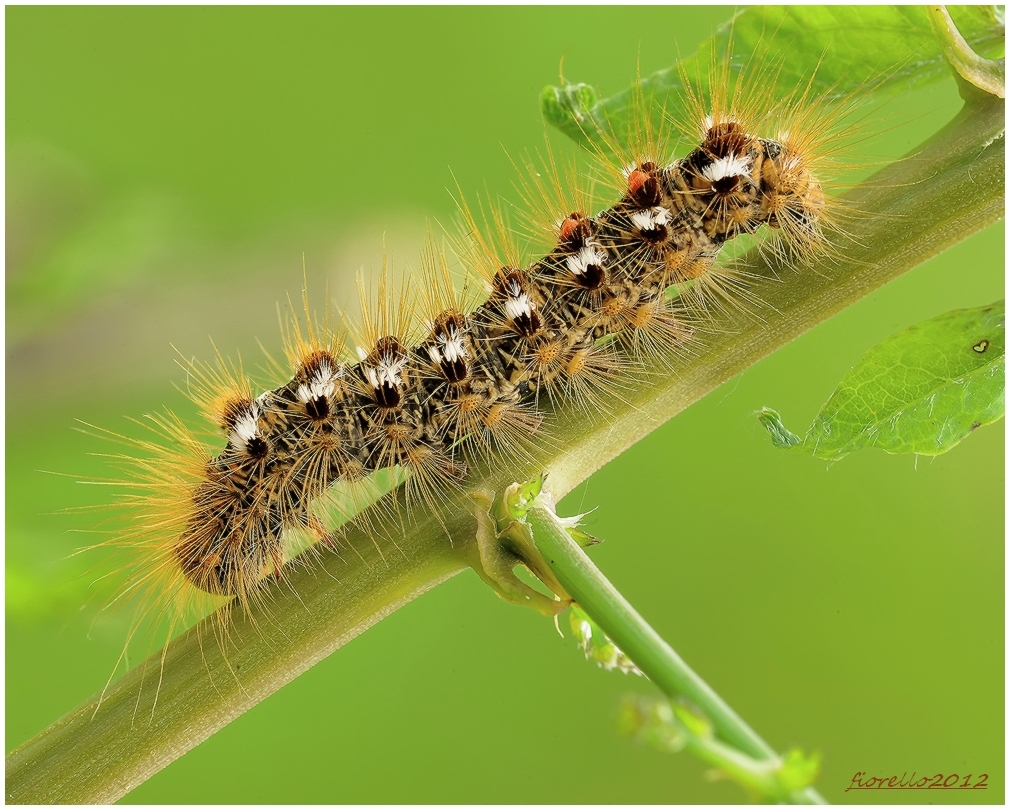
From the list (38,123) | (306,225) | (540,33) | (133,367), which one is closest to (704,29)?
(540,33)

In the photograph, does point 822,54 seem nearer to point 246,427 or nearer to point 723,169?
point 723,169

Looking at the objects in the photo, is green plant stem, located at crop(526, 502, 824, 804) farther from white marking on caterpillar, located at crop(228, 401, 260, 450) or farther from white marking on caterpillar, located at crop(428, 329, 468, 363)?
white marking on caterpillar, located at crop(228, 401, 260, 450)

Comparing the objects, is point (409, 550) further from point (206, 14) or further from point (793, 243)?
point (206, 14)

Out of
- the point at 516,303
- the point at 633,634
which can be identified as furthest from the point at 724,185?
the point at 633,634

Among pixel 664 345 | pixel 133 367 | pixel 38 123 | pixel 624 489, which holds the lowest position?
pixel 624 489

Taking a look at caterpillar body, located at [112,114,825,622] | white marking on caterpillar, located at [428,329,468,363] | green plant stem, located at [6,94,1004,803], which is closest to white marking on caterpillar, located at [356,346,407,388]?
caterpillar body, located at [112,114,825,622]

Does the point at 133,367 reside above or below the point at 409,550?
above

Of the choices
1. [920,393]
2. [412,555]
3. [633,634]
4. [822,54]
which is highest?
[822,54]
